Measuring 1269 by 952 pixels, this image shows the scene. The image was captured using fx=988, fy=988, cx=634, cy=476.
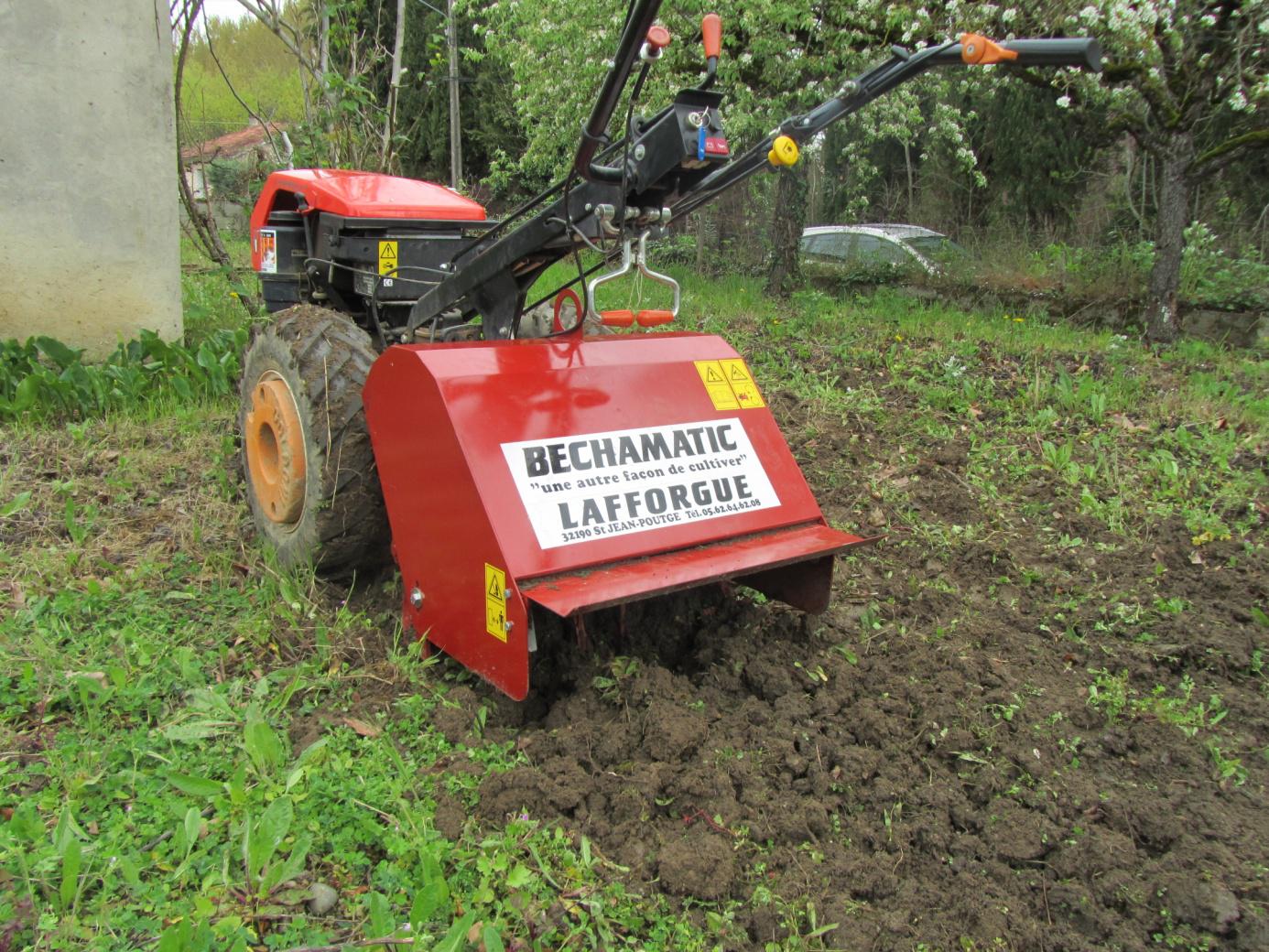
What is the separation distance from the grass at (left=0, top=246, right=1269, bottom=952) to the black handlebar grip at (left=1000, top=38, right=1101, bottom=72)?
5.53 feet

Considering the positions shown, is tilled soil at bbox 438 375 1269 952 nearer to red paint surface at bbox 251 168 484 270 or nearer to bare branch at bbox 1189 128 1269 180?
red paint surface at bbox 251 168 484 270

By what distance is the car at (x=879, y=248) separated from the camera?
946 cm

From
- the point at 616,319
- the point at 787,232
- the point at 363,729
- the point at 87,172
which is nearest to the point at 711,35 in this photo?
the point at 616,319

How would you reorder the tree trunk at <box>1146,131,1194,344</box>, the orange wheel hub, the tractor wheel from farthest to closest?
the tree trunk at <box>1146,131,1194,344</box>, the orange wheel hub, the tractor wheel

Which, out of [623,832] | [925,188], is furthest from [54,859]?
[925,188]

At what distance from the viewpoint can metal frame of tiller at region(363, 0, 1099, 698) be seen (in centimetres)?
250

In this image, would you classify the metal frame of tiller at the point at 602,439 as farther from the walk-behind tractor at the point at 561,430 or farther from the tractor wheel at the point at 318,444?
the tractor wheel at the point at 318,444

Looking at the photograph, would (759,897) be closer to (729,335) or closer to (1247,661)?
(1247,661)

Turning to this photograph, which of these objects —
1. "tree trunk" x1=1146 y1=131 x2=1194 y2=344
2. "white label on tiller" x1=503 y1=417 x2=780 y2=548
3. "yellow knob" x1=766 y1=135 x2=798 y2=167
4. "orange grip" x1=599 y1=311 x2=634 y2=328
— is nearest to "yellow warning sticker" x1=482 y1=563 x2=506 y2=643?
"white label on tiller" x1=503 y1=417 x2=780 y2=548

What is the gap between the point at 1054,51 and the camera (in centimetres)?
243

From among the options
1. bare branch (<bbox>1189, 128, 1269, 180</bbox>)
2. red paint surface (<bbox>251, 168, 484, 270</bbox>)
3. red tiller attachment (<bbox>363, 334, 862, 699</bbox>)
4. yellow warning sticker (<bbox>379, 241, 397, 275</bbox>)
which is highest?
bare branch (<bbox>1189, 128, 1269, 180</bbox>)

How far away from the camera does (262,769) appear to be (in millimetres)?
2344

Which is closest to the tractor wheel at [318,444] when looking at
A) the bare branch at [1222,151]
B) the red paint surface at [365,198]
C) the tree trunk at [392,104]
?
the red paint surface at [365,198]

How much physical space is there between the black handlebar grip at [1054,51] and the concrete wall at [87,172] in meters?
5.07
